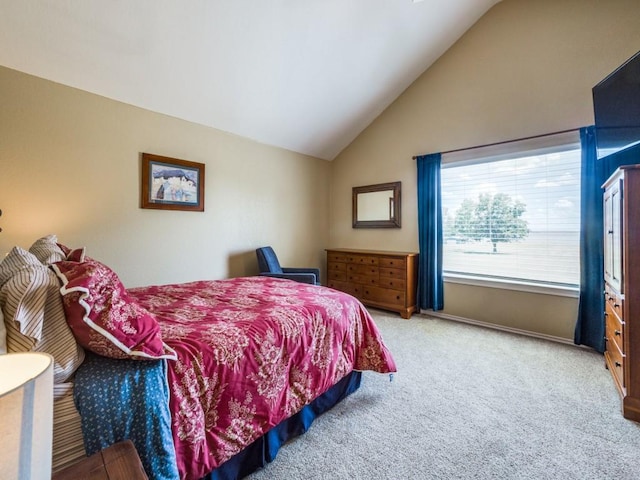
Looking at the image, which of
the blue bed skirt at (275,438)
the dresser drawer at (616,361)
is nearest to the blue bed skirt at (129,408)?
the blue bed skirt at (275,438)

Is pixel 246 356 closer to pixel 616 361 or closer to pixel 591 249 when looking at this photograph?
pixel 616 361

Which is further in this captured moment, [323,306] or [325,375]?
[323,306]

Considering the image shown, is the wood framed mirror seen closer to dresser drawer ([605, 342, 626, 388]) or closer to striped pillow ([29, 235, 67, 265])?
dresser drawer ([605, 342, 626, 388])

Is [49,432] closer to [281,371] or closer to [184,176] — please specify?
[281,371]

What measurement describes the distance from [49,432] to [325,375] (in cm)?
140

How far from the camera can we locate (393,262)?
3840mm

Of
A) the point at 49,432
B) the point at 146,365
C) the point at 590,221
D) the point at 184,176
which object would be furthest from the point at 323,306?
the point at 590,221

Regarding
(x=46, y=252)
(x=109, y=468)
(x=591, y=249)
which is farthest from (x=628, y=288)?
(x=46, y=252)

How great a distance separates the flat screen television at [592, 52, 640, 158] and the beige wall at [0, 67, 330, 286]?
346 cm

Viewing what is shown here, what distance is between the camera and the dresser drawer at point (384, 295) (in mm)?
3793

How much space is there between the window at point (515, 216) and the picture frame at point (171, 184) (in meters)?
3.13

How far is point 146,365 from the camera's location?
104 centimetres

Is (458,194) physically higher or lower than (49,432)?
higher

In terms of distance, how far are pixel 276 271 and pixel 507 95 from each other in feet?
11.4
